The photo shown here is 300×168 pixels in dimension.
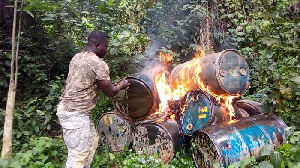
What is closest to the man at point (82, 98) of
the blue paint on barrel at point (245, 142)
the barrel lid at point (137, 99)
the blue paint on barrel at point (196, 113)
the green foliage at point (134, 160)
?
the green foliage at point (134, 160)

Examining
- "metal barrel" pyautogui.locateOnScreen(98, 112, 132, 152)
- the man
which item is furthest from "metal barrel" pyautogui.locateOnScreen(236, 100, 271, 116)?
the man

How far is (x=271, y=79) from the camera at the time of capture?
14.8 ft

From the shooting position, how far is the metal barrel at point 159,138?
3914mm

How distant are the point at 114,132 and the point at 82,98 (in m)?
1.42

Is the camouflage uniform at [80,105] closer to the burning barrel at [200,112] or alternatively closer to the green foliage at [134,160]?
the green foliage at [134,160]

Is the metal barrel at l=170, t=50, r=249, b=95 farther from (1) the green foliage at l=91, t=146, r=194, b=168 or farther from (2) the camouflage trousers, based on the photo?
(2) the camouflage trousers

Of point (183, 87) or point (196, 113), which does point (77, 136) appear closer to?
point (196, 113)

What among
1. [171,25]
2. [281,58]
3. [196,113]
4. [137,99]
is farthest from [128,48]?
[171,25]

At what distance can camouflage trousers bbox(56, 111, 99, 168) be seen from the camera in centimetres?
300

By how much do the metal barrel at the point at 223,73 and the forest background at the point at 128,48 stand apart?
440 millimetres

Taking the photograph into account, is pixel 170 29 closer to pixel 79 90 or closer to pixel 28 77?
pixel 28 77

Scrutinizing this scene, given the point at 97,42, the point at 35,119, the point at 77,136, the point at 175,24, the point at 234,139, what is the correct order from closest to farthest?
the point at 77,136 < the point at 97,42 < the point at 234,139 < the point at 35,119 < the point at 175,24

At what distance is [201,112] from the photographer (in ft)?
12.8

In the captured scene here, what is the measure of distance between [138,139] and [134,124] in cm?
23
